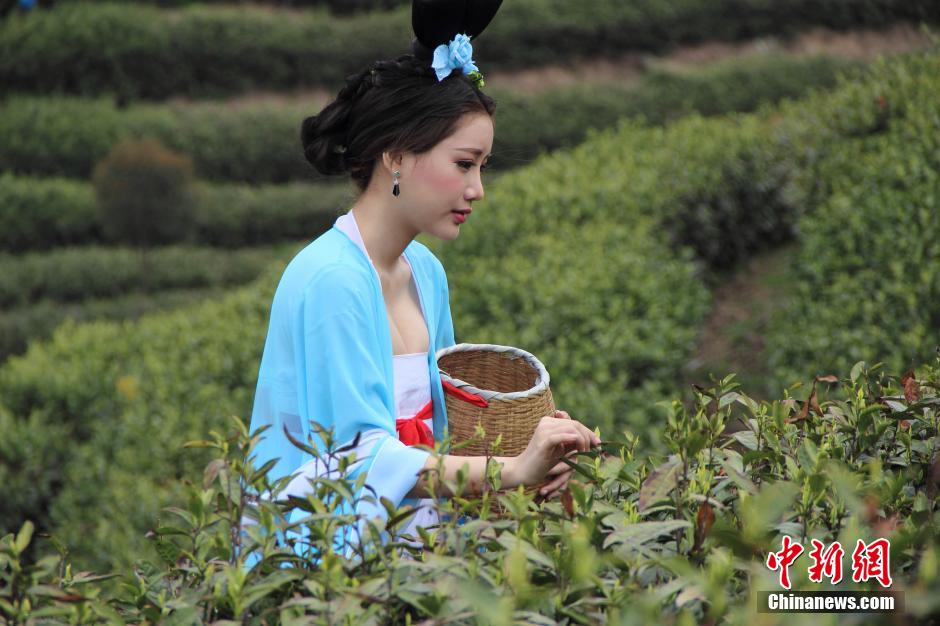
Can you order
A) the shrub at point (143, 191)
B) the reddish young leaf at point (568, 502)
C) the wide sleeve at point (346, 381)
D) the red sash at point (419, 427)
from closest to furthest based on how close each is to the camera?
1. the reddish young leaf at point (568, 502)
2. the wide sleeve at point (346, 381)
3. the red sash at point (419, 427)
4. the shrub at point (143, 191)

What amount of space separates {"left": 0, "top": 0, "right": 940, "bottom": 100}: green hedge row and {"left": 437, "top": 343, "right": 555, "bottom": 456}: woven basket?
1066 cm

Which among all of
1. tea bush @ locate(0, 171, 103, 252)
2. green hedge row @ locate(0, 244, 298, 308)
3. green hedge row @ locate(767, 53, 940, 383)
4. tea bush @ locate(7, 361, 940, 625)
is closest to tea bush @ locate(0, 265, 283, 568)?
green hedge row @ locate(767, 53, 940, 383)

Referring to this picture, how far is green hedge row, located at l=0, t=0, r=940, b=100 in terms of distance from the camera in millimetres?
12672

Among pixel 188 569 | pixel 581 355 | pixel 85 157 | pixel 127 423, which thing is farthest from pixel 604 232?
pixel 85 157

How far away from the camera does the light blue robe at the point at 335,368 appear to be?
1.98 meters

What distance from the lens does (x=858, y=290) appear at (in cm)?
428

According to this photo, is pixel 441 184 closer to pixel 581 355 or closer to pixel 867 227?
pixel 581 355

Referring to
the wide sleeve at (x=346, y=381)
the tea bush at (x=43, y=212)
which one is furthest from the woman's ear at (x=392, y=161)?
the tea bush at (x=43, y=212)

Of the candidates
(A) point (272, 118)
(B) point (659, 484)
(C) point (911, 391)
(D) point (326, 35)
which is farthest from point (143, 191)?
(B) point (659, 484)

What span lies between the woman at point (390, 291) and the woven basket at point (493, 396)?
0.22 feet

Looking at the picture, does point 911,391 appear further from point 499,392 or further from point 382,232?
point 382,232

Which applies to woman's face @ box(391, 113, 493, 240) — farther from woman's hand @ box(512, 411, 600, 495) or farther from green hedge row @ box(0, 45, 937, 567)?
green hedge row @ box(0, 45, 937, 567)

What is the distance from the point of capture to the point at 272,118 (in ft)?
41.7

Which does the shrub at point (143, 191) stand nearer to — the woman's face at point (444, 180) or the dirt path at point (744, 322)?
the dirt path at point (744, 322)
